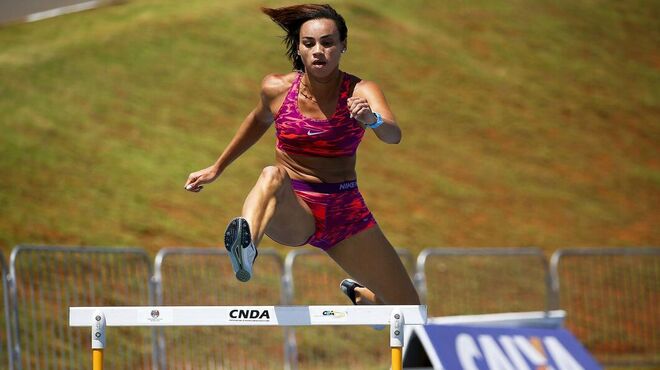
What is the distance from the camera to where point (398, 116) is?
2320 cm

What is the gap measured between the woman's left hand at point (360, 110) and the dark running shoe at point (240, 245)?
→ 76cm

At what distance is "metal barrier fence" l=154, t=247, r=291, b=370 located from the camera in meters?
11.0

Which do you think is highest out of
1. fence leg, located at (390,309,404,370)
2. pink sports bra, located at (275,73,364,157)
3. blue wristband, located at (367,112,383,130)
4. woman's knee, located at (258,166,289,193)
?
blue wristband, located at (367,112,383,130)

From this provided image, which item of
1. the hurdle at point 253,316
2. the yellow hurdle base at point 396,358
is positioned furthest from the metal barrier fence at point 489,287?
the hurdle at point 253,316

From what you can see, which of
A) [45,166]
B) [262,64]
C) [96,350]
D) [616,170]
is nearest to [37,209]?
[45,166]

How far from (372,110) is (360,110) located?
0.39m

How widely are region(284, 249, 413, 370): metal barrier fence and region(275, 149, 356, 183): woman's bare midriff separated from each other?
18.7 ft

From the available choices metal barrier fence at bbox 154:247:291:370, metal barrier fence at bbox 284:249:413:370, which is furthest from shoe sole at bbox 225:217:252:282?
metal barrier fence at bbox 284:249:413:370

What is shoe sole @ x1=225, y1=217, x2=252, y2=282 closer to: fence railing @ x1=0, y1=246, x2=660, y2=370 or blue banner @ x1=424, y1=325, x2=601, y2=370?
blue banner @ x1=424, y1=325, x2=601, y2=370

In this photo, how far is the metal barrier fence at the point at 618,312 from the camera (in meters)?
A: 13.5

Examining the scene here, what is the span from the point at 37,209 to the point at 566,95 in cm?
1447

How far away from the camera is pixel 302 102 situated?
19.5 feet

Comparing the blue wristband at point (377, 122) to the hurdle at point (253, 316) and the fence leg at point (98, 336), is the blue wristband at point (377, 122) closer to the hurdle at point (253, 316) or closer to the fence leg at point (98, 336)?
the hurdle at point (253, 316)

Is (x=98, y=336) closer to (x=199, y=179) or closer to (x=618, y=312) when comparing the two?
(x=199, y=179)
